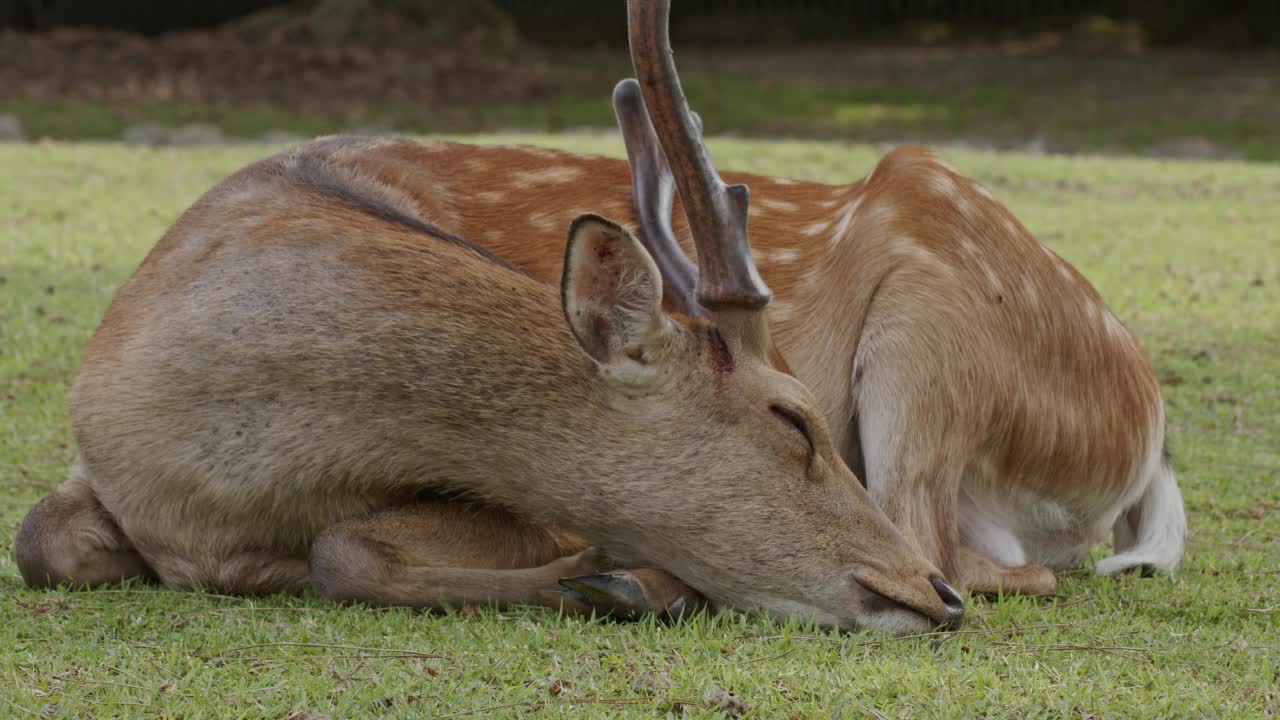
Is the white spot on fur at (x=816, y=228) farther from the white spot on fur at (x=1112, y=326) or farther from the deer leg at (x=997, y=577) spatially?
the deer leg at (x=997, y=577)

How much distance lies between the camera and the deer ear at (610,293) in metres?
3.20

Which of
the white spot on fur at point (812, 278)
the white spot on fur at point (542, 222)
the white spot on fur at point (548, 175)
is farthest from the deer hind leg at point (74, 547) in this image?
the white spot on fur at point (812, 278)

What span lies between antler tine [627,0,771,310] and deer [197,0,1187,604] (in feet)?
0.83

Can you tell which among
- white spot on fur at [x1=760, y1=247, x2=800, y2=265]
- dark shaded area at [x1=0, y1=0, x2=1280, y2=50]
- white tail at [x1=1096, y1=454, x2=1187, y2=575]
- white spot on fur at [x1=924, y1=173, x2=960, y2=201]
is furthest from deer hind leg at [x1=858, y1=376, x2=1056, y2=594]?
dark shaded area at [x1=0, y1=0, x2=1280, y2=50]

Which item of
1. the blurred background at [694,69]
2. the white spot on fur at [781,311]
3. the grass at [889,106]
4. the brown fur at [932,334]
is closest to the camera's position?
the brown fur at [932,334]

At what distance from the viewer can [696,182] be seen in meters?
3.41

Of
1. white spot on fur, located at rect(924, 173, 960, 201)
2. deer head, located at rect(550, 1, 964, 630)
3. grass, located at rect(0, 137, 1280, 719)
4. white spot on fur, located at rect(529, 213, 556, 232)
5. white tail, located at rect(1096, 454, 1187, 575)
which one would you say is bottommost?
white tail, located at rect(1096, 454, 1187, 575)

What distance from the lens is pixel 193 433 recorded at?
3.46 meters

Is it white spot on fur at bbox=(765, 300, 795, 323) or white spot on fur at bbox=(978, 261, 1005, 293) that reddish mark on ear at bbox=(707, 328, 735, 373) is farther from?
white spot on fur at bbox=(978, 261, 1005, 293)

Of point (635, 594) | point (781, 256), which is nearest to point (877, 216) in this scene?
point (781, 256)

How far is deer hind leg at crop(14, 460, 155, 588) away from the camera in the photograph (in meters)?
3.71

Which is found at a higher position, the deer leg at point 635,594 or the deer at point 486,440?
the deer at point 486,440

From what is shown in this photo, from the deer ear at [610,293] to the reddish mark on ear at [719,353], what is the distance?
0.13 metres

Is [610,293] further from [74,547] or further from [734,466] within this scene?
[74,547]
